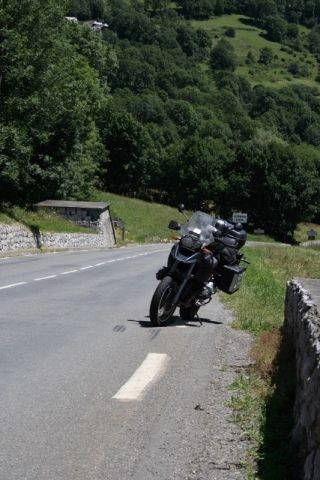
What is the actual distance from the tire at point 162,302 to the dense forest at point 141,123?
86.9 feet

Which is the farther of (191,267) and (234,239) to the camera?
(234,239)

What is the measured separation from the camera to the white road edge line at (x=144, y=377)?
6324 mm

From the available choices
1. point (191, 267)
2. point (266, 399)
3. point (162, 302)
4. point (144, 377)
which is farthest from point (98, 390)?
point (191, 267)

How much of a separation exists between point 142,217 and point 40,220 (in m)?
31.9

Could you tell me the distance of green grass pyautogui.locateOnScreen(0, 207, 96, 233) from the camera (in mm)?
35566

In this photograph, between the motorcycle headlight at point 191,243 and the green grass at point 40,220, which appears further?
the green grass at point 40,220

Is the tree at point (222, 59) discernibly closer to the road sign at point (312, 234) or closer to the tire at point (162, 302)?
the road sign at point (312, 234)

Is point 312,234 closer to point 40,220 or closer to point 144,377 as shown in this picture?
point 40,220

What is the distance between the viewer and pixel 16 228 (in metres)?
32.7

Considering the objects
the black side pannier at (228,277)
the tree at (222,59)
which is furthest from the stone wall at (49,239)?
the tree at (222,59)

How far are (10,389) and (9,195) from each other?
133ft

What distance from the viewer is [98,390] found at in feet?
21.0

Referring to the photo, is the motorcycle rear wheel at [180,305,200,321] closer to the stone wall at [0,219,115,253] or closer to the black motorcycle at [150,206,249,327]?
the black motorcycle at [150,206,249,327]

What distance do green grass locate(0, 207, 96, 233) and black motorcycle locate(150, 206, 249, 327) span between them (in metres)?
23.2
